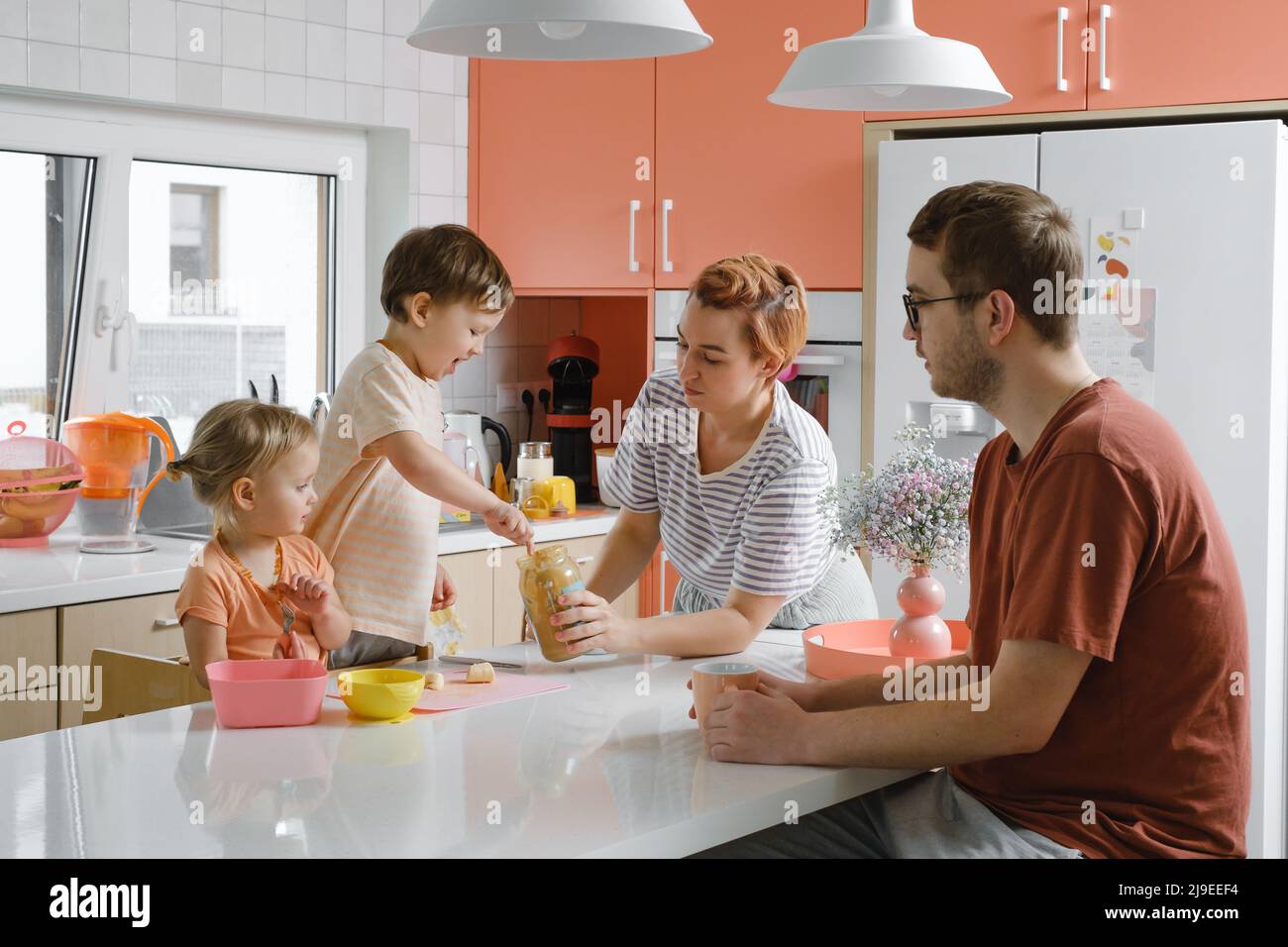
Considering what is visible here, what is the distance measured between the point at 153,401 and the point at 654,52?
2145mm

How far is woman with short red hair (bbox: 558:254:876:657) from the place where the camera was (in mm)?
2129

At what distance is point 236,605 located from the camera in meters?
1.99

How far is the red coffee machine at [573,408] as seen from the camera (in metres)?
4.21

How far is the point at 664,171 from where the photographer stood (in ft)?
12.6

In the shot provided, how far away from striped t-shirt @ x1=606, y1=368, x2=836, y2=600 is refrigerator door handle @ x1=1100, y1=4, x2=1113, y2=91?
4.46 ft

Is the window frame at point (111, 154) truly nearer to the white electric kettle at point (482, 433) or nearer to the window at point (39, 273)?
the window at point (39, 273)

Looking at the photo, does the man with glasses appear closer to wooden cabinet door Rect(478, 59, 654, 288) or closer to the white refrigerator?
the white refrigerator

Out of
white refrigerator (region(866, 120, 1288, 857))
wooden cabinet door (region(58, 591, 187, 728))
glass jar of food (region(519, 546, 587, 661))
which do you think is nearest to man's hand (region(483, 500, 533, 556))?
glass jar of food (region(519, 546, 587, 661))

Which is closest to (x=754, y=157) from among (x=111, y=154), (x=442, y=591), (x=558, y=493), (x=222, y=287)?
(x=558, y=493)

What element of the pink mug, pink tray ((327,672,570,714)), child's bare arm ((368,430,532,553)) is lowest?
pink tray ((327,672,570,714))

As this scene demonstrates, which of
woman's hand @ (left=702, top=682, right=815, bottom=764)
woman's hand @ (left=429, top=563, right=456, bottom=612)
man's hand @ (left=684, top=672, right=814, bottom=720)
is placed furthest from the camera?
woman's hand @ (left=429, top=563, right=456, bottom=612)

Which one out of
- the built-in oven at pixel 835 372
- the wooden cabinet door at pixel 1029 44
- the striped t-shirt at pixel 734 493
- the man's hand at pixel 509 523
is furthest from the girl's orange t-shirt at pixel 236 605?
the wooden cabinet door at pixel 1029 44

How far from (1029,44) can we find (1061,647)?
212 centimetres

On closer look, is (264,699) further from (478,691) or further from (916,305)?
(916,305)
